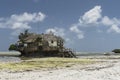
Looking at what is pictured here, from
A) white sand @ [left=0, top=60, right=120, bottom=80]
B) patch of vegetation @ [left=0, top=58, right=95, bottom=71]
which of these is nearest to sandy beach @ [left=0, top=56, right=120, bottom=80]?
white sand @ [left=0, top=60, right=120, bottom=80]

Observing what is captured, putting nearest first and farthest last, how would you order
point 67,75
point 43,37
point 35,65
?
point 67,75, point 35,65, point 43,37

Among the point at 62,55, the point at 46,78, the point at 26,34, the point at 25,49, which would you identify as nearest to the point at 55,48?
the point at 62,55

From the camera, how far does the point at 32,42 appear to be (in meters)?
83.1

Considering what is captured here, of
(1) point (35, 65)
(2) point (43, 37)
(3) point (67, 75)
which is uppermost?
(2) point (43, 37)

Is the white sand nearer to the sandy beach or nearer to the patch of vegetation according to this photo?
the sandy beach

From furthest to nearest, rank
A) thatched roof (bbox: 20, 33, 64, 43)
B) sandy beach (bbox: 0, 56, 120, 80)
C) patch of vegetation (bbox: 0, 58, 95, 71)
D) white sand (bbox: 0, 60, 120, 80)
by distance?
thatched roof (bbox: 20, 33, 64, 43) < patch of vegetation (bbox: 0, 58, 95, 71) < sandy beach (bbox: 0, 56, 120, 80) < white sand (bbox: 0, 60, 120, 80)

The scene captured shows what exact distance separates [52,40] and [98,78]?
59911 millimetres

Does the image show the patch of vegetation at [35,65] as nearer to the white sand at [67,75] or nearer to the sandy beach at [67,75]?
the sandy beach at [67,75]

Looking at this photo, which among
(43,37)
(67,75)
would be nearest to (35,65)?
(67,75)

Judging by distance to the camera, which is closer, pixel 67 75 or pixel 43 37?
pixel 67 75

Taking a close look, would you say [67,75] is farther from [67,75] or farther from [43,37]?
[43,37]

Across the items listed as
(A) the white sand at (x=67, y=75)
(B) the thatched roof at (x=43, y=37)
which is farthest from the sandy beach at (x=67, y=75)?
(B) the thatched roof at (x=43, y=37)

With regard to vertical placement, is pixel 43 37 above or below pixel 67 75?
above

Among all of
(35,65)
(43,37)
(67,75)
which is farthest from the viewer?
(43,37)
